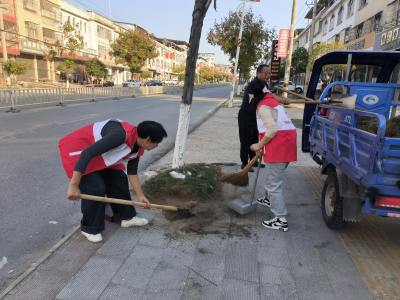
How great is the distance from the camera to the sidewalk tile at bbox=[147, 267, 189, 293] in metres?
2.24

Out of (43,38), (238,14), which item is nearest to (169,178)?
(238,14)

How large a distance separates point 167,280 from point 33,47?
37.3 metres

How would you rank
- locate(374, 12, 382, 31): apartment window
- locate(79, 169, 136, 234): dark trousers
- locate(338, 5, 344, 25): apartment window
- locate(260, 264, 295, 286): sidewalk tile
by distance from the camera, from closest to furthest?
locate(260, 264, 295, 286): sidewalk tile, locate(79, 169, 136, 234): dark trousers, locate(374, 12, 382, 31): apartment window, locate(338, 5, 344, 25): apartment window

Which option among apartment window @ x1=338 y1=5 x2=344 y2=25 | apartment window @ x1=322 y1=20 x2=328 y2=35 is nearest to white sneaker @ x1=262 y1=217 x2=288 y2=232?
apartment window @ x1=338 y1=5 x2=344 y2=25

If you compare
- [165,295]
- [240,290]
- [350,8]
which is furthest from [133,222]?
[350,8]

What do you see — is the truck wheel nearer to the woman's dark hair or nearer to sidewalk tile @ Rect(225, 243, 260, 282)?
sidewalk tile @ Rect(225, 243, 260, 282)

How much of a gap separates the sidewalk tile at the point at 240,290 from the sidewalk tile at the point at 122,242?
3.16 ft

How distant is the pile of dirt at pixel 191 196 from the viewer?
333 cm

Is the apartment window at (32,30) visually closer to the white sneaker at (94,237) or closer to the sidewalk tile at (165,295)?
the white sneaker at (94,237)

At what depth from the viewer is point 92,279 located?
90.2 inches

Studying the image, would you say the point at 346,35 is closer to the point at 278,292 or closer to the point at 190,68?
the point at 190,68

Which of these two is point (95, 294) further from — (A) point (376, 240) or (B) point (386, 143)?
(A) point (376, 240)

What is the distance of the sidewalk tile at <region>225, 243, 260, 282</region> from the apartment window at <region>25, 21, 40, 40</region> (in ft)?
125

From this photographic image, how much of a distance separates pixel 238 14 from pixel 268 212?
2213 centimetres
